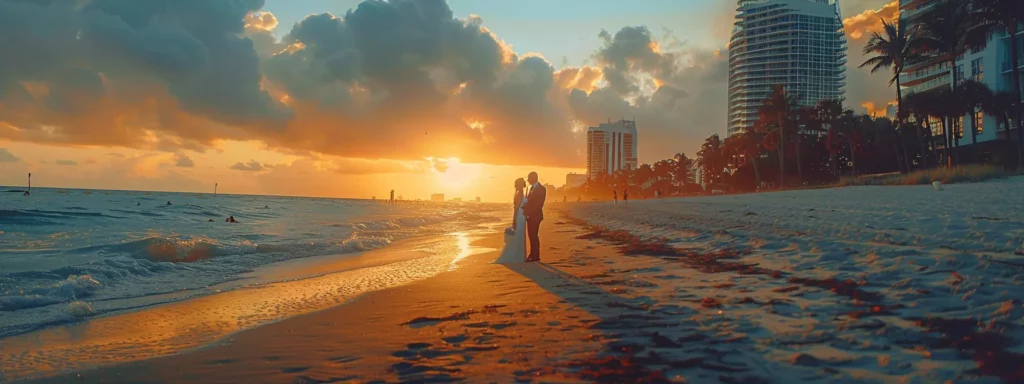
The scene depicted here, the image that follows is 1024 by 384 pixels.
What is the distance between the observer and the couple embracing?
10789 mm

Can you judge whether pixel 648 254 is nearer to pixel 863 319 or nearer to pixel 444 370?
pixel 863 319

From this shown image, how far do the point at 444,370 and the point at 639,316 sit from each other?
2.17m

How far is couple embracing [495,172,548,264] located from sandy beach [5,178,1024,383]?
2527 mm

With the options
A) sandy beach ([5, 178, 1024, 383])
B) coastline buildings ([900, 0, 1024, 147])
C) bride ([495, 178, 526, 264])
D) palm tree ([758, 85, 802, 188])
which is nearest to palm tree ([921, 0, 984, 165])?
coastline buildings ([900, 0, 1024, 147])

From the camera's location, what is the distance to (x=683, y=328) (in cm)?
454

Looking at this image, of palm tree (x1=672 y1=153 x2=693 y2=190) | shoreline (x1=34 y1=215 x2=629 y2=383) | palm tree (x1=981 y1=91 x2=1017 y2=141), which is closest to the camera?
Answer: shoreline (x1=34 y1=215 x2=629 y2=383)

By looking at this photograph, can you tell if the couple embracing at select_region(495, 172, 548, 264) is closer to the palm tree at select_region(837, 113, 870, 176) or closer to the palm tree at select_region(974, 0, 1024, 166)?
the palm tree at select_region(974, 0, 1024, 166)

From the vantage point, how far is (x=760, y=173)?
80062 millimetres

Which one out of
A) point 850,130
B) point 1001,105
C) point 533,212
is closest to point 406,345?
point 533,212

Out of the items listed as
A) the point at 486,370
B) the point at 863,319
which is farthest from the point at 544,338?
the point at 863,319

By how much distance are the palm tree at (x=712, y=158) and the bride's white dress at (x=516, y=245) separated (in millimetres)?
86748

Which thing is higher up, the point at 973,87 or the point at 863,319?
the point at 973,87

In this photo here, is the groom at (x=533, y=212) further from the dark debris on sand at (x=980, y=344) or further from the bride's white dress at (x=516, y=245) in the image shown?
the dark debris on sand at (x=980, y=344)

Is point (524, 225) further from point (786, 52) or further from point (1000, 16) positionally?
point (786, 52)
